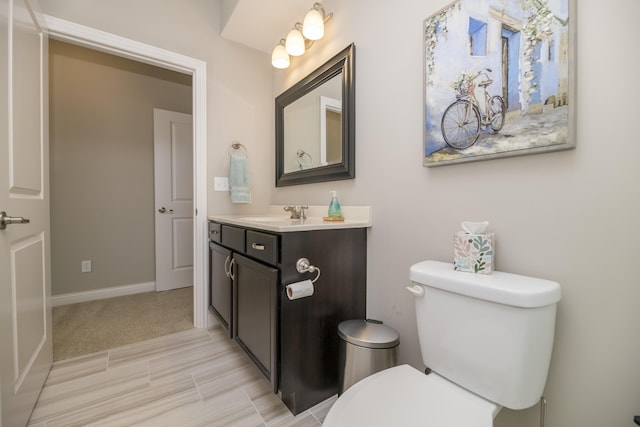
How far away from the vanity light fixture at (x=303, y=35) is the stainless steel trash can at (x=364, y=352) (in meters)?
1.65

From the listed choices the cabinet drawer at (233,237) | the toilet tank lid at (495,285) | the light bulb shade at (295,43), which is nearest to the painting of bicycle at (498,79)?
the toilet tank lid at (495,285)

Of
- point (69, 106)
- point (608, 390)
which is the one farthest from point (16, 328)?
point (69, 106)

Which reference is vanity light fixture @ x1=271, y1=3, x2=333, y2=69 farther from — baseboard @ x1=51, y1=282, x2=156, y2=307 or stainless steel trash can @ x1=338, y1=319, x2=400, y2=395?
baseboard @ x1=51, y1=282, x2=156, y2=307

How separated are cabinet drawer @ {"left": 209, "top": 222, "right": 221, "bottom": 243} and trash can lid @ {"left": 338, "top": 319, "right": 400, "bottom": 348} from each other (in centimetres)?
104

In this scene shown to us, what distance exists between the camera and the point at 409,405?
733mm

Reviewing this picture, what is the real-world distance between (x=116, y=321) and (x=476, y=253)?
2.51m

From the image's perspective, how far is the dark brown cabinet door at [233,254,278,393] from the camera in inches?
45.4

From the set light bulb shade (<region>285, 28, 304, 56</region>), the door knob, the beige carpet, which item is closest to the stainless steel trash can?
the door knob

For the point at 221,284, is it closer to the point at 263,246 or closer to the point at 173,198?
the point at 263,246

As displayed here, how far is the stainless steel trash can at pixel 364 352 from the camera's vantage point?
1085 mm

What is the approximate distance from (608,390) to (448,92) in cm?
107

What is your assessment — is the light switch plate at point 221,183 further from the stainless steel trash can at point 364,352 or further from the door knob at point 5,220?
the stainless steel trash can at point 364,352

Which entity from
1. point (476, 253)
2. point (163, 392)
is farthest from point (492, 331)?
point (163, 392)

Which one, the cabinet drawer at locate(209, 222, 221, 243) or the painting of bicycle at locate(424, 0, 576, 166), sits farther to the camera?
the cabinet drawer at locate(209, 222, 221, 243)
